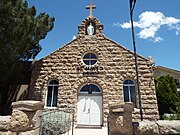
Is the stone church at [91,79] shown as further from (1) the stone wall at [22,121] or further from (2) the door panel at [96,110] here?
(1) the stone wall at [22,121]

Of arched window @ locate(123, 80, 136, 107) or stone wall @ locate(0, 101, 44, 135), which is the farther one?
arched window @ locate(123, 80, 136, 107)

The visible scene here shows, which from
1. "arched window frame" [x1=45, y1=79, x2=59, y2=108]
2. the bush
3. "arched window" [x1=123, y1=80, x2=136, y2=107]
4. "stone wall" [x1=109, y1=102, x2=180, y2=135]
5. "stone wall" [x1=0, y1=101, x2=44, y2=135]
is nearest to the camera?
→ "stone wall" [x1=109, y1=102, x2=180, y2=135]

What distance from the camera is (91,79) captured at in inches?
422

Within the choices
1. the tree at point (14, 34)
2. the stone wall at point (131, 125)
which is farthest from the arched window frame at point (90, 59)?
the stone wall at point (131, 125)

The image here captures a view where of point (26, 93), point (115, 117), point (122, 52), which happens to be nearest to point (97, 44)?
point (122, 52)

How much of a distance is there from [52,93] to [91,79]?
302 cm

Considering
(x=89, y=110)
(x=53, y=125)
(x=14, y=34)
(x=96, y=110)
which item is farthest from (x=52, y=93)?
(x=14, y=34)

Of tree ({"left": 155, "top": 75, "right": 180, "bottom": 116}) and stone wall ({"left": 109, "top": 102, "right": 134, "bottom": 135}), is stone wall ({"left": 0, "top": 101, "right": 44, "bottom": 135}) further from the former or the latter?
tree ({"left": 155, "top": 75, "right": 180, "bottom": 116})

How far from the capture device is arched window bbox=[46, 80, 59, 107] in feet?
34.8

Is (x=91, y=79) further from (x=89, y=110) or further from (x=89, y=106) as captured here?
(x=89, y=110)

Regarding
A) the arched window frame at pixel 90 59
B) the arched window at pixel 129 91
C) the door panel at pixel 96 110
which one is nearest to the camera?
the door panel at pixel 96 110

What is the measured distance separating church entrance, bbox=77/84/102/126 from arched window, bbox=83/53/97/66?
177 cm

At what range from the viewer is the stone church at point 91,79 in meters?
10.1

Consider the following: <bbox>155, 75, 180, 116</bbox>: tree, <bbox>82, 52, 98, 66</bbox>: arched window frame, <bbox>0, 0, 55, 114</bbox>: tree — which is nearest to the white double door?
<bbox>82, 52, 98, 66</bbox>: arched window frame
